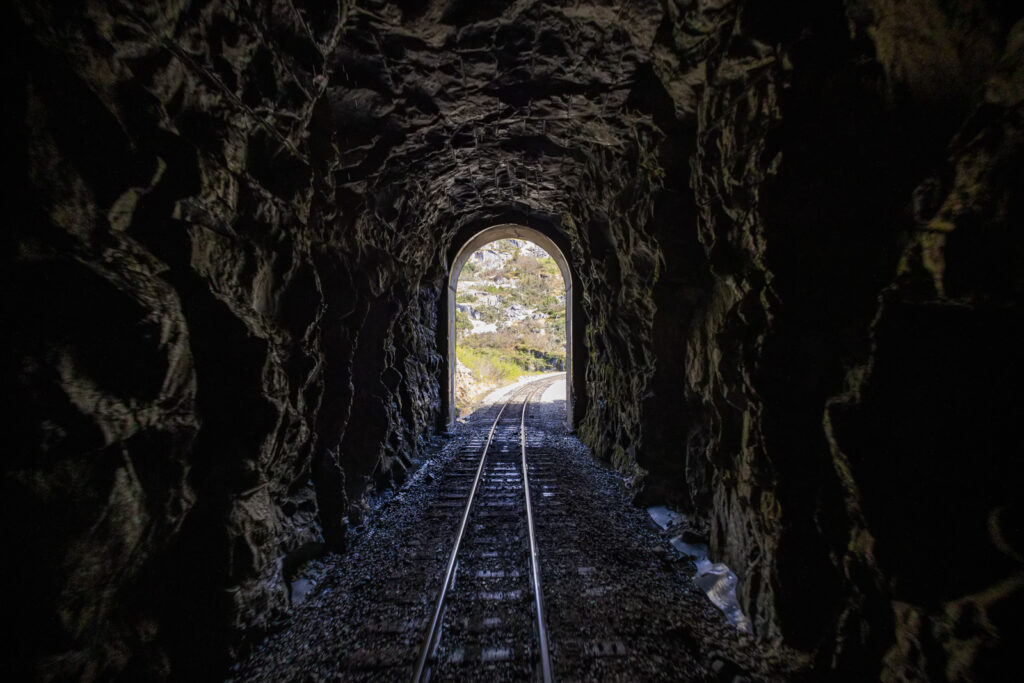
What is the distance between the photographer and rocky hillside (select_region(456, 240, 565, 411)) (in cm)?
3391

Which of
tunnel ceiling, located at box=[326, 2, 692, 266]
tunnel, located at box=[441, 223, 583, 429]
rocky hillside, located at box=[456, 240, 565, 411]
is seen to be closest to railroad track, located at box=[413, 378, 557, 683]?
tunnel ceiling, located at box=[326, 2, 692, 266]

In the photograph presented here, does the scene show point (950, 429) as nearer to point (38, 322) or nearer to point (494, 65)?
point (38, 322)

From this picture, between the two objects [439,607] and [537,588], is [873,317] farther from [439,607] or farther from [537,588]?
[439,607]

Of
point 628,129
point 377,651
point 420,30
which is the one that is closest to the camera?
point 377,651

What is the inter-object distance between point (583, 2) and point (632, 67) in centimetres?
114

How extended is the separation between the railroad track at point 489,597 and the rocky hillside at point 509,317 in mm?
17590

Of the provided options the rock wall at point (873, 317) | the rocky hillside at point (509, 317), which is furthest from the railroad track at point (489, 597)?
the rocky hillside at point (509, 317)

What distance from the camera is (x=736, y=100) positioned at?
143 inches

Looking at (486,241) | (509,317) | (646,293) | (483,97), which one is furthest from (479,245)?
(509,317)

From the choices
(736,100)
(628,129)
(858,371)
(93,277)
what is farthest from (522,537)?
(628,129)

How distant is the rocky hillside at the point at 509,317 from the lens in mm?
33906

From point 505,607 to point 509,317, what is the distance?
45.7 m

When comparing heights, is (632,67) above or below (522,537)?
above

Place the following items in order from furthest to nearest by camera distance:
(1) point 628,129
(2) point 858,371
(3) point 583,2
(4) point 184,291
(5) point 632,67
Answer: (1) point 628,129
(5) point 632,67
(3) point 583,2
(4) point 184,291
(2) point 858,371
